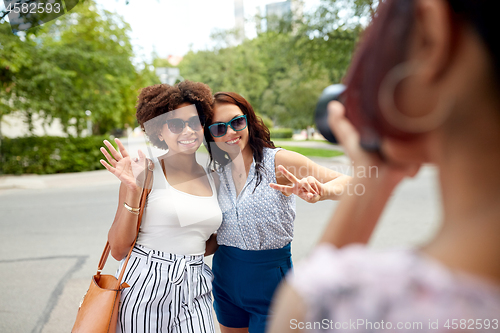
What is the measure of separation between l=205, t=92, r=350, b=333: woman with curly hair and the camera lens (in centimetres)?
111

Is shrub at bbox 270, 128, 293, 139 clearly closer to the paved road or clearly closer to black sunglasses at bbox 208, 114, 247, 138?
black sunglasses at bbox 208, 114, 247, 138

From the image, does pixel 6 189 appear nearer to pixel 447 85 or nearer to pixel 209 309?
pixel 209 309

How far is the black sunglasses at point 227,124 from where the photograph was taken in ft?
6.57

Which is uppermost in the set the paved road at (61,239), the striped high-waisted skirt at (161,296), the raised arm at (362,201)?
the raised arm at (362,201)

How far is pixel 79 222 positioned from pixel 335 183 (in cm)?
550

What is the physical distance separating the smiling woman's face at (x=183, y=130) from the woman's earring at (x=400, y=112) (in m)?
1.66

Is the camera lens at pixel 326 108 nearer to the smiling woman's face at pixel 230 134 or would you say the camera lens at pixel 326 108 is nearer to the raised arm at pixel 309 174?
the raised arm at pixel 309 174

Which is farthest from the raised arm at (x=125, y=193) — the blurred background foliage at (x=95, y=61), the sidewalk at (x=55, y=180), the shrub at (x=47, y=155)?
the shrub at (x=47, y=155)

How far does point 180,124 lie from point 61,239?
4.19 m

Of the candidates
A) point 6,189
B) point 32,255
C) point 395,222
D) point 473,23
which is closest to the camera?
point 473,23

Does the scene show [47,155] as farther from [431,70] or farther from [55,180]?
[431,70]

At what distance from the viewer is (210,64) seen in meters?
24.2

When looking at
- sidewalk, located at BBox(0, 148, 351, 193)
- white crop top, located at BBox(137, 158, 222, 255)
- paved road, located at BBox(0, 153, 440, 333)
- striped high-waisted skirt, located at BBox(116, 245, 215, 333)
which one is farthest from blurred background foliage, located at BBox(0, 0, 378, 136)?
striped high-waisted skirt, located at BBox(116, 245, 215, 333)

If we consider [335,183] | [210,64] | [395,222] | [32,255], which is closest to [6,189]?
[32,255]
